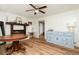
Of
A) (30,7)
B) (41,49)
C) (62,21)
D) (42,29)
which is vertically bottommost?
(41,49)

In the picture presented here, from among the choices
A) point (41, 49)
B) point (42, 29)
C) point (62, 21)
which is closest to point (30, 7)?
point (42, 29)

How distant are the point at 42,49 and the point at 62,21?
1.83ft

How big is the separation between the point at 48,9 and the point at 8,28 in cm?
71

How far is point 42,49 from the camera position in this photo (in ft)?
4.63

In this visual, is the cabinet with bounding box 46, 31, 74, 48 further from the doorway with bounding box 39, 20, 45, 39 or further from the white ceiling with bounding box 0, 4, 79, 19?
the white ceiling with bounding box 0, 4, 79, 19

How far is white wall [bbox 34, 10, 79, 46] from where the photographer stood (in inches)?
53.2

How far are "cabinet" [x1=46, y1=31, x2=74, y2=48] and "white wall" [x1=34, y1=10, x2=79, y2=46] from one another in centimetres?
7

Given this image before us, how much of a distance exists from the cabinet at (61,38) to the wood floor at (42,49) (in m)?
0.08

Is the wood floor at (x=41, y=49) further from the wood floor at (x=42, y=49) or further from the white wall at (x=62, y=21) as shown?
the white wall at (x=62, y=21)

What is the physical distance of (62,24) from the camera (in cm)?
142

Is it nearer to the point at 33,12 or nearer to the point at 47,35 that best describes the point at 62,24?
the point at 47,35

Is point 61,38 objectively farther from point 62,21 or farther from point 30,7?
point 30,7

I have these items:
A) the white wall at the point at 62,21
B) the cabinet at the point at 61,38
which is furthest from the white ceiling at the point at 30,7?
the cabinet at the point at 61,38
